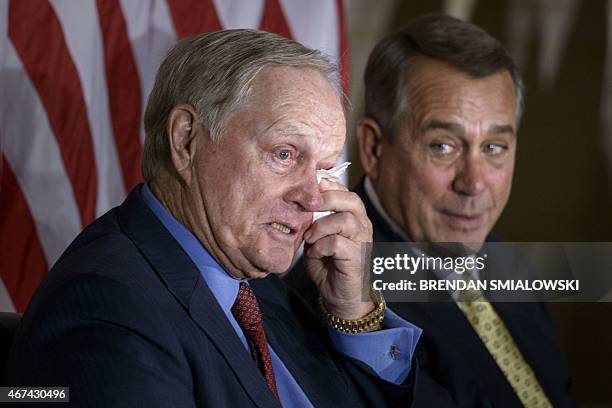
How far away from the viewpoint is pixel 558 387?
7.84 ft

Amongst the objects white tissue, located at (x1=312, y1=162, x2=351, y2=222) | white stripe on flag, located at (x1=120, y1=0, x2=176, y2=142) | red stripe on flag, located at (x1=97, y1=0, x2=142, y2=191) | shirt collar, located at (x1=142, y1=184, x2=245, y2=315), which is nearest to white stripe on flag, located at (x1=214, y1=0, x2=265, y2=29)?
white stripe on flag, located at (x1=120, y1=0, x2=176, y2=142)

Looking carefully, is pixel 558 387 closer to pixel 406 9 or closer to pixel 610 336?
pixel 610 336

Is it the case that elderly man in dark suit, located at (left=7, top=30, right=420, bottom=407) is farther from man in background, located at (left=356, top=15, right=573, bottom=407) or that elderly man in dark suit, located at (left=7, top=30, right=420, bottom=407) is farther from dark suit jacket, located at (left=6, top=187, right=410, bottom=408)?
man in background, located at (left=356, top=15, right=573, bottom=407)

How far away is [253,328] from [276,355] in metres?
0.11

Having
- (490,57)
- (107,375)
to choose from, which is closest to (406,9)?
(490,57)

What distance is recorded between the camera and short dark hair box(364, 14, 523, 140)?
2.42m

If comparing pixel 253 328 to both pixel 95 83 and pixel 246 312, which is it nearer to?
pixel 246 312

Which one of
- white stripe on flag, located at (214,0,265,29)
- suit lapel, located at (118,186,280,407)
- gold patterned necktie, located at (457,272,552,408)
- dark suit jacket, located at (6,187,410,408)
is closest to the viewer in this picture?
dark suit jacket, located at (6,187,410,408)

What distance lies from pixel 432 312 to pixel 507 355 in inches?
10.4

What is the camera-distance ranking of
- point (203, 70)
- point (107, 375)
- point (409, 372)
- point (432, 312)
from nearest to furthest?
point (107, 375) < point (203, 70) < point (409, 372) < point (432, 312)

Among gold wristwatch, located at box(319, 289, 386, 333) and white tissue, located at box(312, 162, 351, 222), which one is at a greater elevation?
white tissue, located at box(312, 162, 351, 222)

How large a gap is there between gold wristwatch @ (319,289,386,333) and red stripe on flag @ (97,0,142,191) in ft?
2.96

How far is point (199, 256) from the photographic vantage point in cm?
160

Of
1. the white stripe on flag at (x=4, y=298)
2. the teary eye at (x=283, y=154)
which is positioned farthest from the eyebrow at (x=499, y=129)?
the white stripe on flag at (x=4, y=298)
